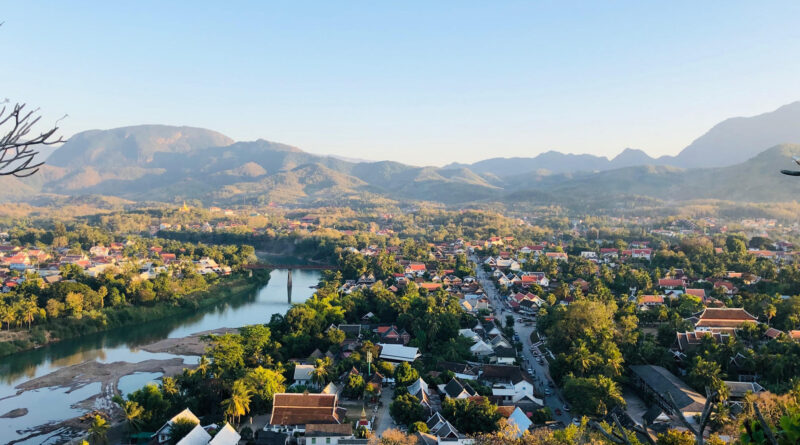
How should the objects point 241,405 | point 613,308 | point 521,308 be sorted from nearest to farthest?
1. point 241,405
2. point 613,308
3. point 521,308

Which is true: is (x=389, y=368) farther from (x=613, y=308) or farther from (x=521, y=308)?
(x=521, y=308)

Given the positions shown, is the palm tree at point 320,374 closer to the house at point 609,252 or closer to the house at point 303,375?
the house at point 303,375

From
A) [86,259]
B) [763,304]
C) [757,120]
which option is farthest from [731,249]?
[757,120]

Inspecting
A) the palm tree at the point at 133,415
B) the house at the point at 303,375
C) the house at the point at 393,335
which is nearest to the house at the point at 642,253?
the house at the point at 393,335

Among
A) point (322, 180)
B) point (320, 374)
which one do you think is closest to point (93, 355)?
point (320, 374)

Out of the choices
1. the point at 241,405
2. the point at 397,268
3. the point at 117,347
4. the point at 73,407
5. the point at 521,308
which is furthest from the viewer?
the point at 397,268

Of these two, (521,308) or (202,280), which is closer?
(521,308)
